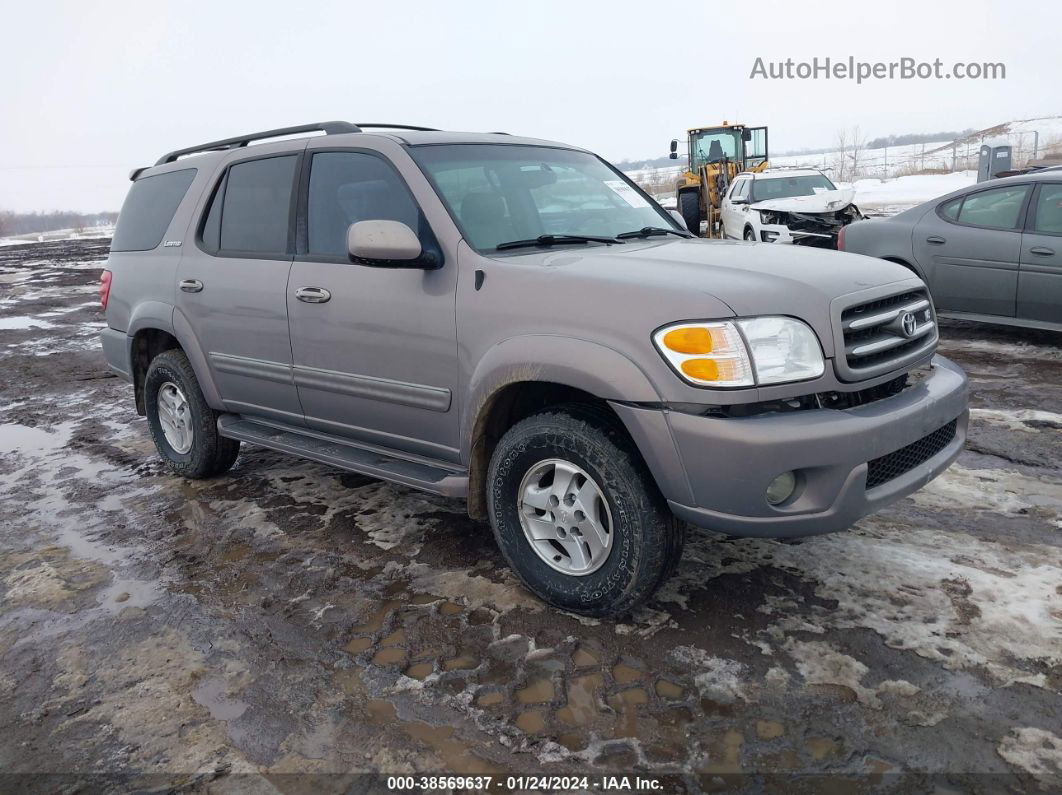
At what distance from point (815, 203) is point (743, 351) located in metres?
11.8

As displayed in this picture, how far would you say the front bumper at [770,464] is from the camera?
256 centimetres

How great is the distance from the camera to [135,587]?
3590 mm

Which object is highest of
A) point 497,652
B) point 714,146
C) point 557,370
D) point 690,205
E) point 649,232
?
point 714,146

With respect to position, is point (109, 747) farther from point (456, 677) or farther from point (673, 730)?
point (673, 730)

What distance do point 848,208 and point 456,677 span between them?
41.5ft

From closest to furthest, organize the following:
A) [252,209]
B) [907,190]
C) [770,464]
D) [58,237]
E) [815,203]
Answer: [770,464], [252,209], [815,203], [907,190], [58,237]

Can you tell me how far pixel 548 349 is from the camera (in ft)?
9.52

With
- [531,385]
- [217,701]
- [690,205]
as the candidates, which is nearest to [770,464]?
[531,385]

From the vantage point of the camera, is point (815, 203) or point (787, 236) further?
point (815, 203)

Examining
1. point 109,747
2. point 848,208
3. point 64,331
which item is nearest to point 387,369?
point 109,747

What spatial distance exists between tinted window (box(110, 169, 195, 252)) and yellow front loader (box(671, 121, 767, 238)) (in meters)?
14.7

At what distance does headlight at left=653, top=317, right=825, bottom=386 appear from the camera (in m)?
2.62

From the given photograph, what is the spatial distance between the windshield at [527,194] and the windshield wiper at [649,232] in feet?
0.11

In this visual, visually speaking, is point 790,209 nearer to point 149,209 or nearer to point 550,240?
point 149,209
